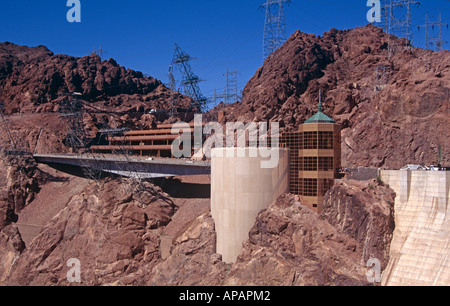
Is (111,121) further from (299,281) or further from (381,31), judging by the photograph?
(299,281)

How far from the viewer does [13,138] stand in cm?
10506

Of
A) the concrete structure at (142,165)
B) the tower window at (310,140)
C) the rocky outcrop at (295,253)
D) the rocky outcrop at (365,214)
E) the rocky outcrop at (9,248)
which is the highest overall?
the tower window at (310,140)

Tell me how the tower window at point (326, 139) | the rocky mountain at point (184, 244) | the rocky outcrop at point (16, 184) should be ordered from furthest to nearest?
the rocky outcrop at point (16, 184), the tower window at point (326, 139), the rocky mountain at point (184, 244)

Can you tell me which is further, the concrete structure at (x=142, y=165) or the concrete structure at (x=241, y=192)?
the concrete structure at (x=142, y=165)

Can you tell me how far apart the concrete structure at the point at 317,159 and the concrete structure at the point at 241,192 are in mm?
2614

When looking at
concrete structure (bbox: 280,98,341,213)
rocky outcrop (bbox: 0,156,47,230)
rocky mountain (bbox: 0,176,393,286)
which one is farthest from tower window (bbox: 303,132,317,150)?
rocky outcrop (bbox: 0,156,47,230)

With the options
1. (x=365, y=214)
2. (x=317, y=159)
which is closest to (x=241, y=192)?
(x=317, y=159)

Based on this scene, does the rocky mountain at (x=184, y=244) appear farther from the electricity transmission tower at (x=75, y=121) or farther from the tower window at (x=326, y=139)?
the electricity transmission tower at (x=75, y=121)

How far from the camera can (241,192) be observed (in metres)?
58.5

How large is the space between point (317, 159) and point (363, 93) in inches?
1318

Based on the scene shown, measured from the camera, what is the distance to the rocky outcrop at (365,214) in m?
51.3

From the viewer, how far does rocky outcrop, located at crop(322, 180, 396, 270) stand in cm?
5128

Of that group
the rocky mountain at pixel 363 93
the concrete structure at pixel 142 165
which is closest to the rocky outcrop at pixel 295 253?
the concrete structure at pixel 142 165

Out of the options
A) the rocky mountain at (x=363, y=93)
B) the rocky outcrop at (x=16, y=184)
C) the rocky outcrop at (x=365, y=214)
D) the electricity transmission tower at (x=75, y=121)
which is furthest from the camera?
the electricity transmission tower at (x=75, y=121)
